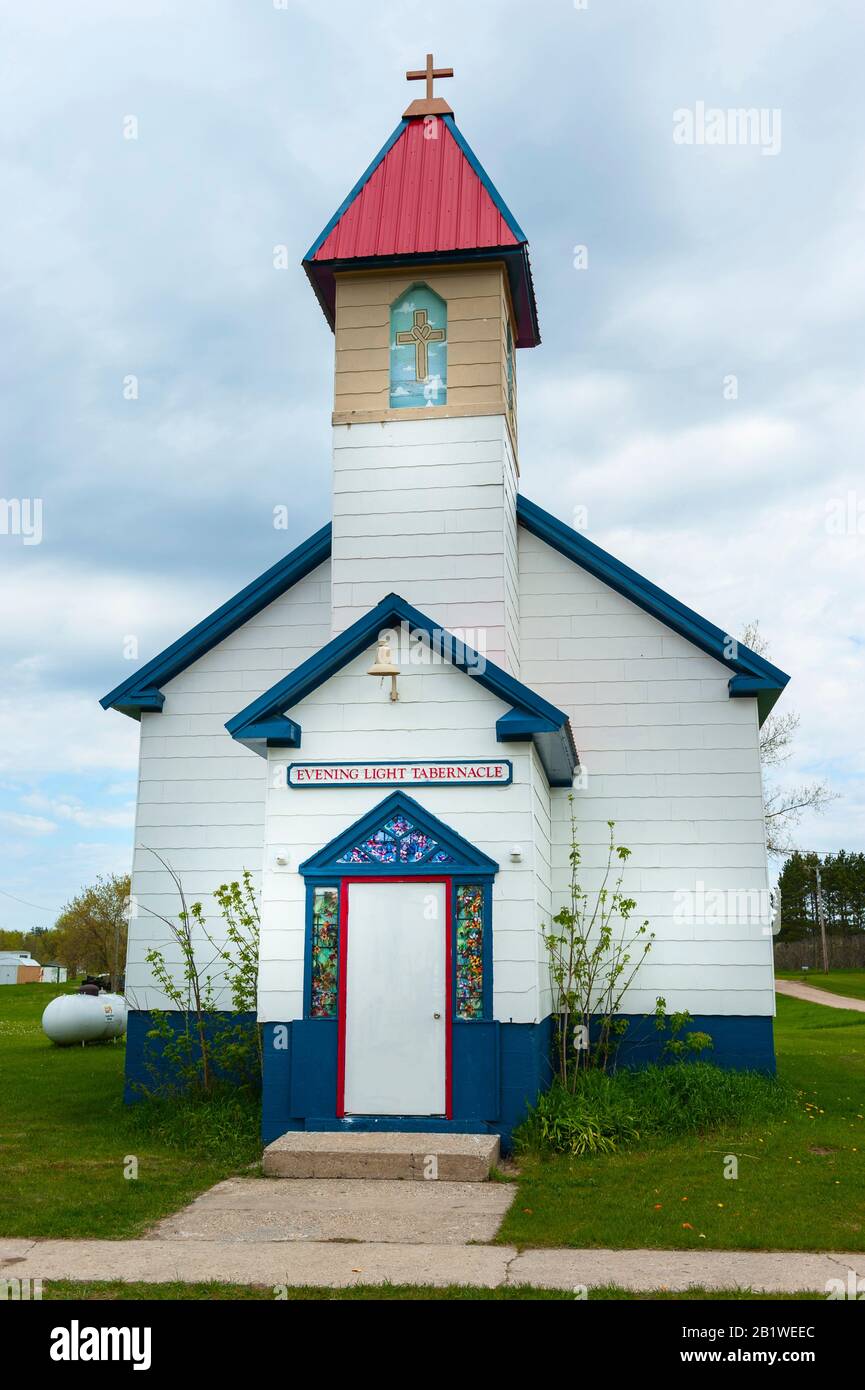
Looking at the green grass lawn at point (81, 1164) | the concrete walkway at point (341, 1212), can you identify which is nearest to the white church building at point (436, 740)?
the green grass lawn at point (81, 1164)

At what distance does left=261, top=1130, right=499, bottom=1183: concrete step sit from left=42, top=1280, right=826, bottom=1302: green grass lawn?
3193 mm

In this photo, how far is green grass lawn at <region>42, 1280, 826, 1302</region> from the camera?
667 cm

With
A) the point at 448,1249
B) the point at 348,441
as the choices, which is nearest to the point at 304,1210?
the point at 448,1249

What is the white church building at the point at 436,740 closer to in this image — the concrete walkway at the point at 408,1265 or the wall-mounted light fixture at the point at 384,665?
the wall-mounted light fixture at the point at 384,665

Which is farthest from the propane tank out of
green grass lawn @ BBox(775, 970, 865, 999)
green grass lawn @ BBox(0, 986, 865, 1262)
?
green grass lawn @ BBox(775, 970, 865, 999)

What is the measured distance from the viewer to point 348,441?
1446cm

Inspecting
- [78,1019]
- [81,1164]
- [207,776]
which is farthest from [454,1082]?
[78,1019]

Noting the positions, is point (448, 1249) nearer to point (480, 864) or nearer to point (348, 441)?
point (480, 864)

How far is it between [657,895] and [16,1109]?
8.65 metres

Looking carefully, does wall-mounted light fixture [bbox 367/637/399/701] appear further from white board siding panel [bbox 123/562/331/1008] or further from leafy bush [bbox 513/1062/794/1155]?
leafy bush [bbox 513/1062/794/1155]

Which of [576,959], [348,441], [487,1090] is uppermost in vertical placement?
[348,441]

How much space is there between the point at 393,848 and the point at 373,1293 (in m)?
5.36

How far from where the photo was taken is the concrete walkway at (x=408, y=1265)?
23.3 ft

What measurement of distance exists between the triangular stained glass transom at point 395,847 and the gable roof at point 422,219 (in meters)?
7.16
